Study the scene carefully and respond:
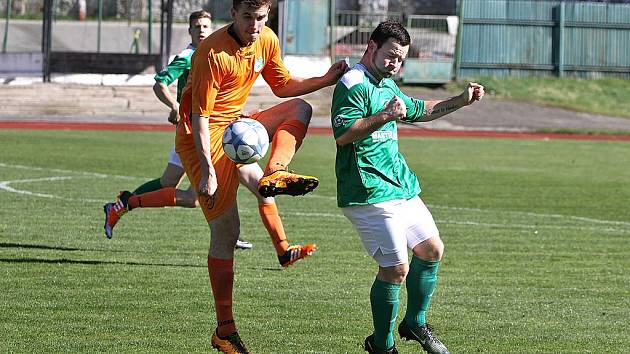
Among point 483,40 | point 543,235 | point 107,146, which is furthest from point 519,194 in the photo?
point 483,40

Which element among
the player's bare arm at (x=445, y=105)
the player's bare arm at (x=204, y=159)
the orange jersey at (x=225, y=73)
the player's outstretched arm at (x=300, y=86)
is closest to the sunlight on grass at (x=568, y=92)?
the player's outstretched arm at (x=300, y=86)

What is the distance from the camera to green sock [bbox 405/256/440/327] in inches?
281

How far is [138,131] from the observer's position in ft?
88.9

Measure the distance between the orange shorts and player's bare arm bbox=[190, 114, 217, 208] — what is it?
0.11 metres

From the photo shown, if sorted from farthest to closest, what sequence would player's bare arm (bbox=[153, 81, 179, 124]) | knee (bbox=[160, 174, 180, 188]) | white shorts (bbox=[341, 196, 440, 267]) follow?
knee (bbox=[160, 174, 180, 188]), player's bare arm (bbox=[153, 81, 179, 124]), white shorts (bbox=[341, 196, 440, 267])

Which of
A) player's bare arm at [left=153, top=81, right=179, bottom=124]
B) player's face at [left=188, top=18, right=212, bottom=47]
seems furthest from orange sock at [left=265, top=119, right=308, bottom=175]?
player's face at [left=188, top=18, right=212, bottom=47]

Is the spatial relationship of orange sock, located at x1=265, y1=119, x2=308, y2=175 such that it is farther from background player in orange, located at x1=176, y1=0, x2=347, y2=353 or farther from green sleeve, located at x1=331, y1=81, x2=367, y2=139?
green sleeve, located at x1=331, y1=81, x2=367, y2=139

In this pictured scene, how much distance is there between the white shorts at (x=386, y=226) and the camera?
22.3 feet

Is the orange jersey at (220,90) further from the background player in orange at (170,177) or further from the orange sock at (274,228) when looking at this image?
the background player in orange at (170,177)

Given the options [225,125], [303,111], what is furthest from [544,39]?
[225,125]

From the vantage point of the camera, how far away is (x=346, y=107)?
264 inches

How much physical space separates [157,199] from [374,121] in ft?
15.4

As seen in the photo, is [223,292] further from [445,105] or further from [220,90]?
[445,105]

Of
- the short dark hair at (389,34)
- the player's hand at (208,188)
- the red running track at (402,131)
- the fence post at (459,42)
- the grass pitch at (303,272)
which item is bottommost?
the grass pitch at (303,272)
